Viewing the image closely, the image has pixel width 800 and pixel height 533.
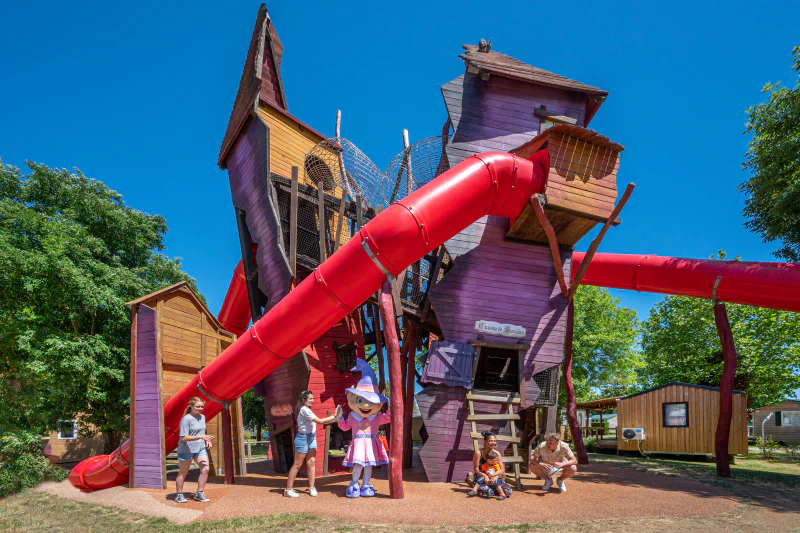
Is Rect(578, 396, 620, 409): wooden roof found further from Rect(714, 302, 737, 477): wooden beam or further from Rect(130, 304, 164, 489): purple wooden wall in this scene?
Rect(130, 304, 164, 489): purple wooden wall

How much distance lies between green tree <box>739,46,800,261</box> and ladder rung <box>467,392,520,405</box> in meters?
11.8

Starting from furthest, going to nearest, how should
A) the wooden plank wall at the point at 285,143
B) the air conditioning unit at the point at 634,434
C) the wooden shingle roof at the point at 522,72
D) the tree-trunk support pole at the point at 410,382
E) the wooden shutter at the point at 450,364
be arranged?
the air conditioning unit at the point at 634,434
the tree-trunk support pole at the point at 410,382
the wooden plank wall at the point at 285,143
the wooden shingle roof at the point at 522,72
the wooden shutter at the point at 450,364

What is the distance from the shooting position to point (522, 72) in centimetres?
1309

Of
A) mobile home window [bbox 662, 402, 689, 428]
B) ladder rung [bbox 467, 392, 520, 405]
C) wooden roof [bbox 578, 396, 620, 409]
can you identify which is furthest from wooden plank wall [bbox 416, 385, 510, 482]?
wooden roof [bbox 578, 396, 620, 409]

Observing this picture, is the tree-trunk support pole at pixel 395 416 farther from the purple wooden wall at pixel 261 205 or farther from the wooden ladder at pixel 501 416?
the purple wooden wall at pixel 261 205

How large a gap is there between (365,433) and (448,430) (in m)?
2.68

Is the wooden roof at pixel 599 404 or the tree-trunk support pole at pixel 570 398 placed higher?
the tree-trunk support pole at pixel 570 398

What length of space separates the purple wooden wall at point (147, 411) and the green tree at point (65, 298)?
13.7 ft

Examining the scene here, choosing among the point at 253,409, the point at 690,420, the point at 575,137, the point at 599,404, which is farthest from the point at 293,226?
the point at 253,409

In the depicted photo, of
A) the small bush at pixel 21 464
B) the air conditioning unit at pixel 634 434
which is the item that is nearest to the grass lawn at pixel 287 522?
the small bush at pixel 21 464

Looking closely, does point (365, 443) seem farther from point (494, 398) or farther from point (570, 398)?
point (570, 398)

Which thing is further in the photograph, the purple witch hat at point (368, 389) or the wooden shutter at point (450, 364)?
the wooden shutter at point (450, 364)

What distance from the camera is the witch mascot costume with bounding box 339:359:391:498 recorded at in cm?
893

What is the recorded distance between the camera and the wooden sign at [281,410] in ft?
40.3
